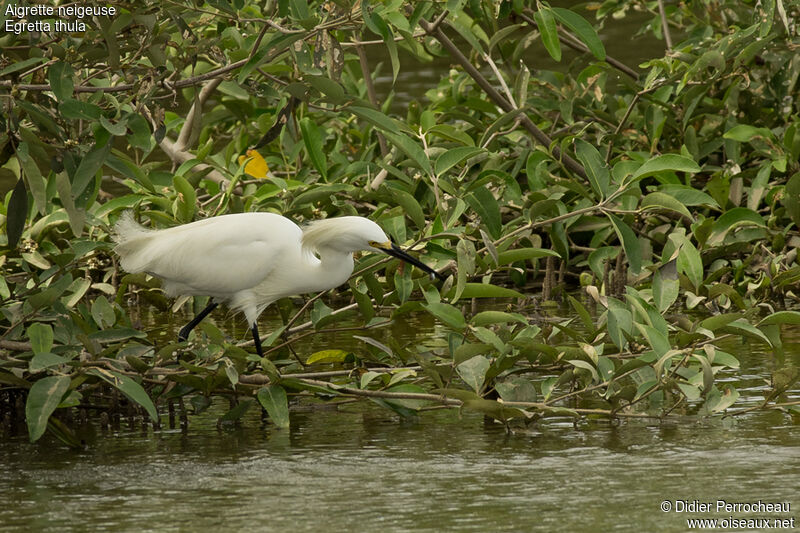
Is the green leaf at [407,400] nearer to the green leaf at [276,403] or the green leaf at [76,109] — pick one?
the green leaf at [276,403]

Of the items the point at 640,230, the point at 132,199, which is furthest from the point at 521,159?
the point at 132,199

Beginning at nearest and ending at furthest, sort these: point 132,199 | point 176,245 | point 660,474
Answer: point 660,474
point 176,245
point 132,199

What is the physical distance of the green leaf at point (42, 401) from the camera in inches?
149

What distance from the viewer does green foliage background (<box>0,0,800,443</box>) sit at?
405 cm

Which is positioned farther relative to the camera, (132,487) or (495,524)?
(132,487)

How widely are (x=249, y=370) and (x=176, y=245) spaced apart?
56 centimetres

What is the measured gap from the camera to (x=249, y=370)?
Answer: 4652 mm

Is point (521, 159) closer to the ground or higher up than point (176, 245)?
higher up

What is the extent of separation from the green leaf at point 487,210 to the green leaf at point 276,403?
3.22 ft

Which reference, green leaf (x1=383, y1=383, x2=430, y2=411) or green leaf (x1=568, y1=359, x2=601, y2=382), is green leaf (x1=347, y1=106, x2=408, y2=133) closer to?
green leaf (x1=383, y1=383, x2=430, y2=411)

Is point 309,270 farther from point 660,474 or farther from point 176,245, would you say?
point 660,474

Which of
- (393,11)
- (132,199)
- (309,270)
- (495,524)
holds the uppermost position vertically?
(393,11)

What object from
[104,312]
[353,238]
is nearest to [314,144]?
[353,238]

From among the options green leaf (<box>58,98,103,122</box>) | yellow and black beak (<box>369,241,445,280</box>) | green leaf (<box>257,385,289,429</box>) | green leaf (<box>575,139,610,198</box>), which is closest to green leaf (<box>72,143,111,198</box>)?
green leaf (<box>58,98,103,122</box>)
